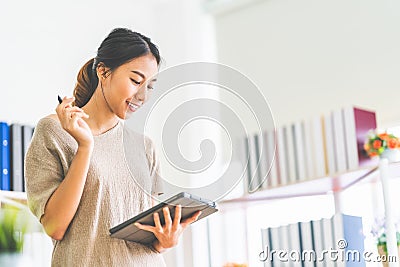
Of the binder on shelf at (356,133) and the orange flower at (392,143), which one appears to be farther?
the binder on shelf at (356,133)

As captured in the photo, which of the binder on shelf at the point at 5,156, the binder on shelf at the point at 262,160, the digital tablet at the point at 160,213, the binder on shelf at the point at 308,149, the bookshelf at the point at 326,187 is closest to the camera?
the digital tablet at the point at 160,213

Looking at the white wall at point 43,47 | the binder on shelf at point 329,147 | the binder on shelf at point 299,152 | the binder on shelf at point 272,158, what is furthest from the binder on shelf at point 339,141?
the white wall at point 43,47

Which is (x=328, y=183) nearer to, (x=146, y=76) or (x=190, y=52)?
(x=190, y=52)

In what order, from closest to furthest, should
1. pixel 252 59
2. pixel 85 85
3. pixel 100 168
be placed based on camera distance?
pixel 100 168 < pixel 85 85 < pixel 252 59

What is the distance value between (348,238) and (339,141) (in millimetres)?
358

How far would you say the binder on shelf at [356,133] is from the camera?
2.21m

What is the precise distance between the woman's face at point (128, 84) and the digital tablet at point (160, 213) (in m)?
0.21

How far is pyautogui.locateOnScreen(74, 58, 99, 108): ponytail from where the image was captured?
1.35 meters

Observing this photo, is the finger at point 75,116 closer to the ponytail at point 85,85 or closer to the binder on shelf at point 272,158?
the ponytail at point 85,85

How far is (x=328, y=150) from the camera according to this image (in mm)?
2326

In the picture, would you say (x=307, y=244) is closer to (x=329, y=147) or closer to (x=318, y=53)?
(x=329, y=147)

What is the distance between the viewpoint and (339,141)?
2.28 m

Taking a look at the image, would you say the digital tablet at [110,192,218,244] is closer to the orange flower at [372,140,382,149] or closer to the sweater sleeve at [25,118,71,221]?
the sweater sleeve at [25,118,71,221]

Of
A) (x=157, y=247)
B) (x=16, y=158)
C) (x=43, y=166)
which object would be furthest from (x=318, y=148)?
(x=43, y=166)
